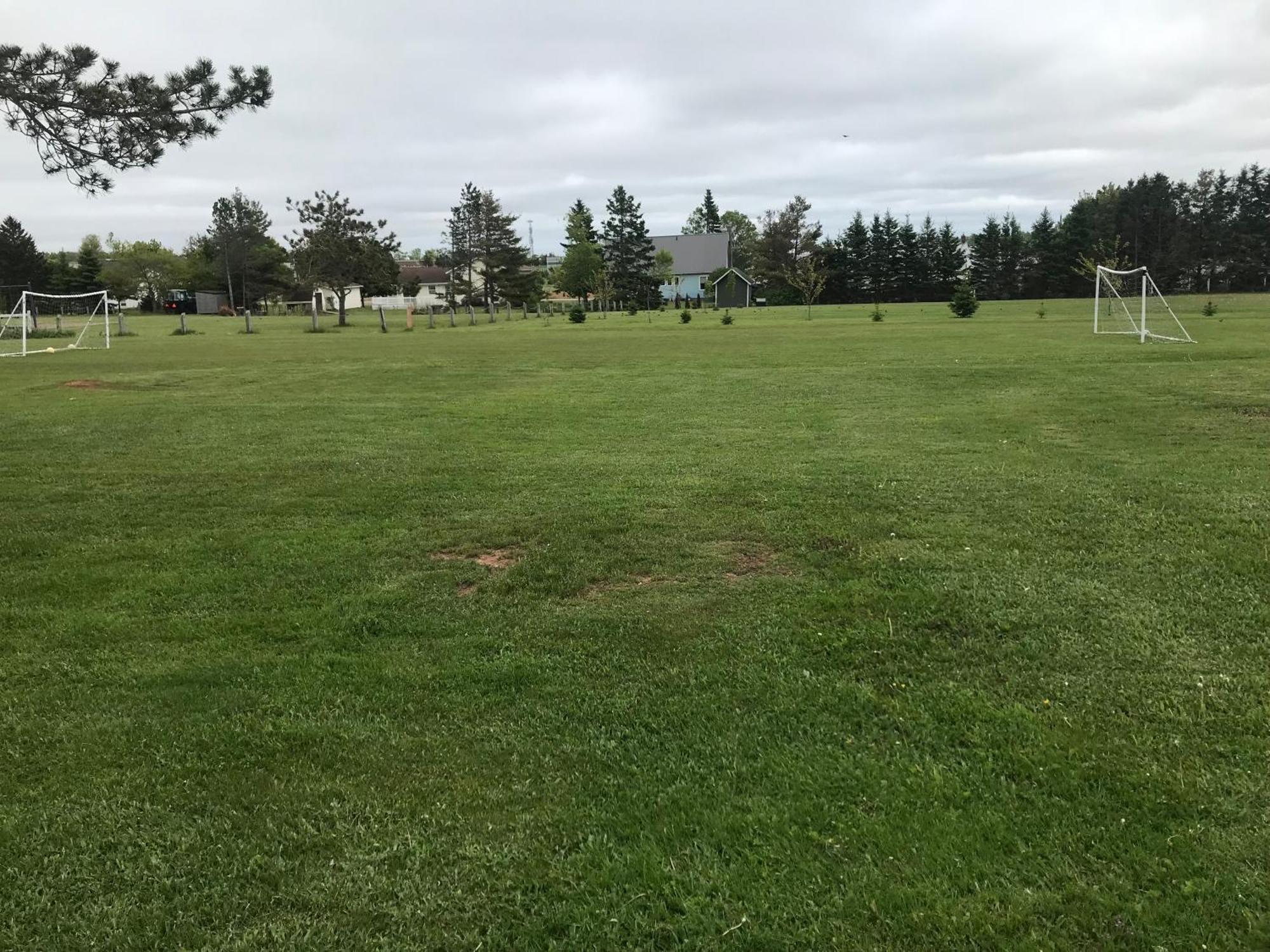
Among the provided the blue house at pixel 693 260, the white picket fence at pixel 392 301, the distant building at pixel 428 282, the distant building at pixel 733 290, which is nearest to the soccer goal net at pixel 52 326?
the white picket fence at pixel 392 301

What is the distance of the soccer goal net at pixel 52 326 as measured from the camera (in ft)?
98.5

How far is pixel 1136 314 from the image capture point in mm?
31812

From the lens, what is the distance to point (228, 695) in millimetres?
4082

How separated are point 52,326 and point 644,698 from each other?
1802 inches

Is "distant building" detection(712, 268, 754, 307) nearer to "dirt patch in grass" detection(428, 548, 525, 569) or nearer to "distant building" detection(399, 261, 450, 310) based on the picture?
"distant building" detection(399, 261, 450, 310)

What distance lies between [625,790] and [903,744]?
1.14 metres

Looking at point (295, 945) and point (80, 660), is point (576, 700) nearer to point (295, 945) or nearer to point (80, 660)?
point (295, 945)

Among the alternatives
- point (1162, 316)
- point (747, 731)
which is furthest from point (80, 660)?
point (1162, 316)

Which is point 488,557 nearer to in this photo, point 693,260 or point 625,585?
point 625,585

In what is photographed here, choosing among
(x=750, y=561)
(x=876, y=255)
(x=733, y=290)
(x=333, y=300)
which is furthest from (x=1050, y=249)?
(x=750, y=561)

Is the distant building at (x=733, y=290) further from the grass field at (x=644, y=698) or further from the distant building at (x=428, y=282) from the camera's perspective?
the grass field at (x=644, y=698)

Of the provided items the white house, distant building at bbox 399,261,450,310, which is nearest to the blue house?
distant building at bbox 399,261,450,310

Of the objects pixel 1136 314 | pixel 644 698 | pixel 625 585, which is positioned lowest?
pixel 644 698

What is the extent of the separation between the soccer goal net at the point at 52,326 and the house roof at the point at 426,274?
45666 mm
